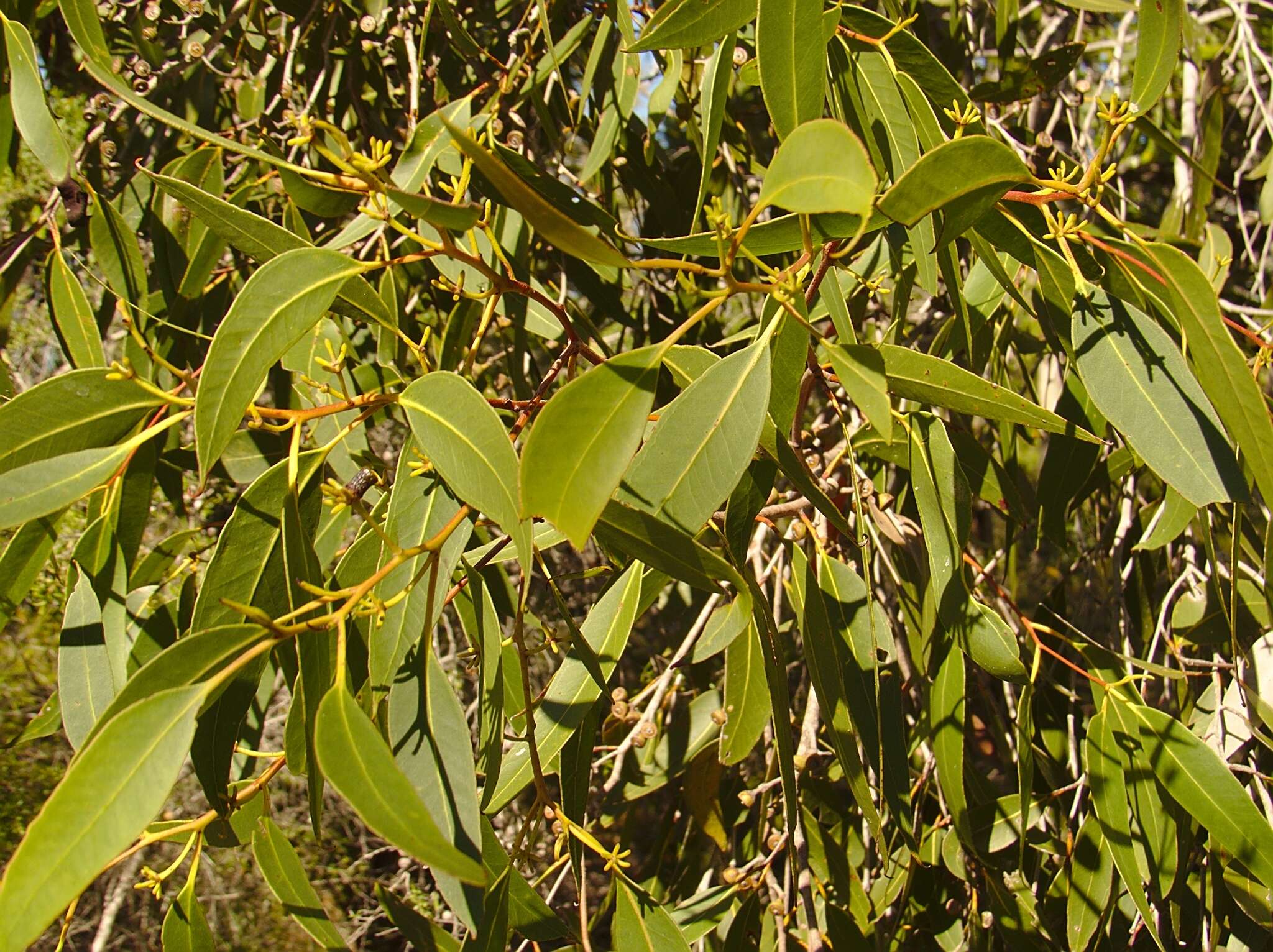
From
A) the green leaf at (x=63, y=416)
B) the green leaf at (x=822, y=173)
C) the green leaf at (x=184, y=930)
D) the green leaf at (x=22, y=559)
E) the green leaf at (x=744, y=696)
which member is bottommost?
the green leaf at (x=184, y=930)

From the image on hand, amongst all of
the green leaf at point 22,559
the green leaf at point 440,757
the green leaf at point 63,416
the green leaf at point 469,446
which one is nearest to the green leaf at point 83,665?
the green leaf at point 22,559

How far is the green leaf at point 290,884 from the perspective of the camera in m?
0.96

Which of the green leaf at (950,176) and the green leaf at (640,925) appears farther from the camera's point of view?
the green leaf at (640,925)

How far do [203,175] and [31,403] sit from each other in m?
0.65

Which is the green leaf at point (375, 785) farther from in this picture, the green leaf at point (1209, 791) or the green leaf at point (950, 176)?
the green leaf at point (1209, 791)

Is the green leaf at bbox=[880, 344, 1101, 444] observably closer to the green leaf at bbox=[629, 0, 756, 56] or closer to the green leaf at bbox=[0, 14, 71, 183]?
the green leaf at bbox=[629, 0, 756, 56]

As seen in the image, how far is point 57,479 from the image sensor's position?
76 centimetres

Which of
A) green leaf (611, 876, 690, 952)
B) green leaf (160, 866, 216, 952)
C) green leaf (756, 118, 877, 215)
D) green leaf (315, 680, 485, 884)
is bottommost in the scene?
green leaf (611, 876, 690, 952)

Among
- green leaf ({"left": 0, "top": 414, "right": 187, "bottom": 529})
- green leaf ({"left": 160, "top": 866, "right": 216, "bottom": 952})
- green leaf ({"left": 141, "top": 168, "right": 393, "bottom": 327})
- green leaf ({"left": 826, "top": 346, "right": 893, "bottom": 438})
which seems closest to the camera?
green leaf ({"left": 826, "top": 346, "right": 893, "bottom": 438})

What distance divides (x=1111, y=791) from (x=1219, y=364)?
0.63 m

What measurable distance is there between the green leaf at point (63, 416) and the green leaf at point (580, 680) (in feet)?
1.60

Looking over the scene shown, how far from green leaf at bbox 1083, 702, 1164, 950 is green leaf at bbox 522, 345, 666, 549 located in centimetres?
82

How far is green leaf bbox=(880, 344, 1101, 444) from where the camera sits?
83cm

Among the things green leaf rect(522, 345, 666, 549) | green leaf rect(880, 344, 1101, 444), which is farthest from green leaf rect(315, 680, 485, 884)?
green leaf rect(880, 344, 1101, 444)
